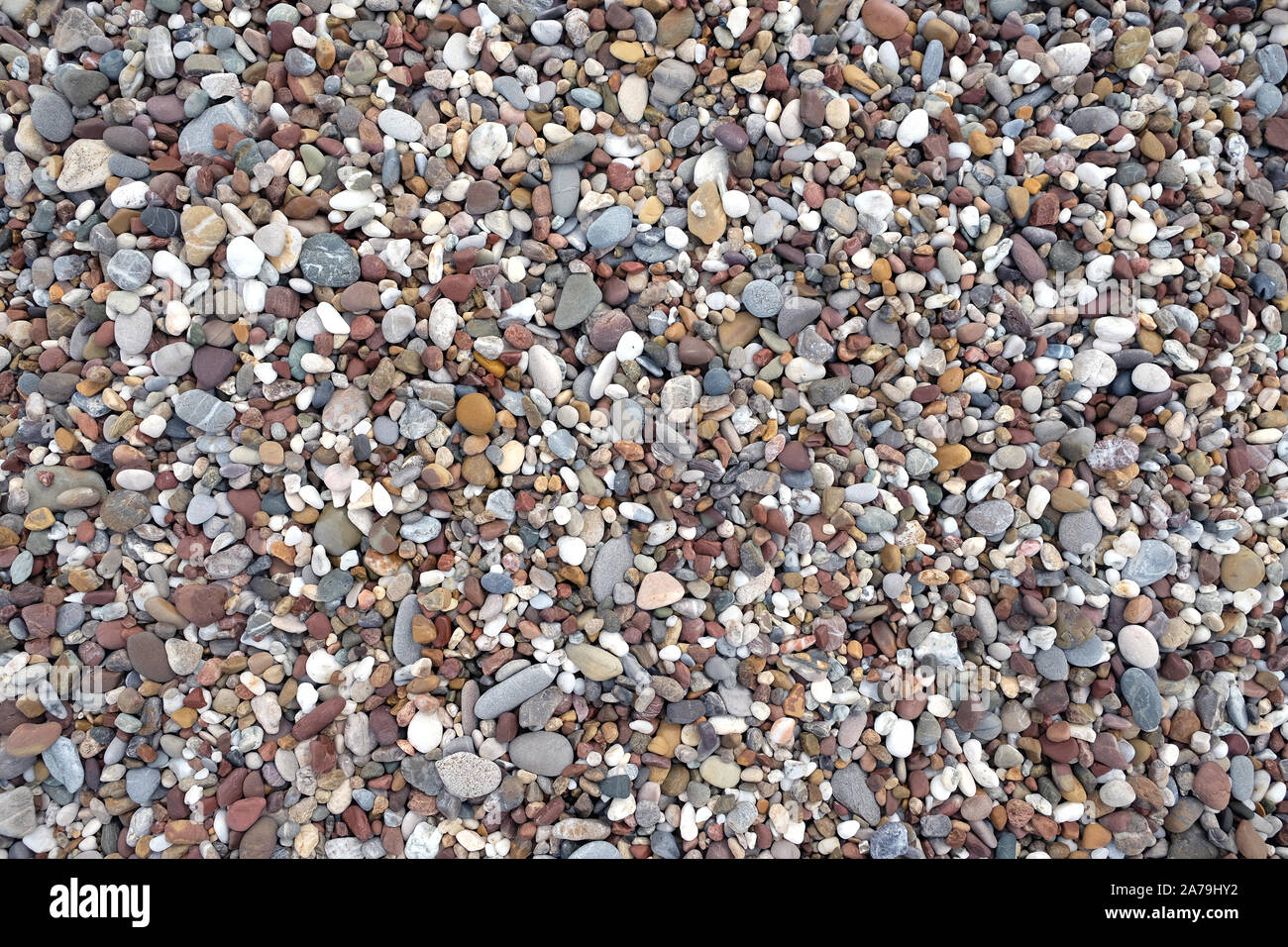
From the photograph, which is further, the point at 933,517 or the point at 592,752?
the point at 933,517

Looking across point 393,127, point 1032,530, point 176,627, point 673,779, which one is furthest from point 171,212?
point 1032,530

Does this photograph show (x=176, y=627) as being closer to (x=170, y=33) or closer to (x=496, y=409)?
(x=496, y=409)

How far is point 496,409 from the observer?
4.19ft

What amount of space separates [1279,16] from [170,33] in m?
1.91

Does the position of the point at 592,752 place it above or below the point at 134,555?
below

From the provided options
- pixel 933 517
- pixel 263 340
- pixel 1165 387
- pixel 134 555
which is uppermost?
pixel 1165 387

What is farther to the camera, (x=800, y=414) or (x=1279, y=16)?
(x=1279, y=16)

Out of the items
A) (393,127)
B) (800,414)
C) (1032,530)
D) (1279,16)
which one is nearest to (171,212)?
(393,127)

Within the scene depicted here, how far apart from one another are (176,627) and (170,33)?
3.16 feet

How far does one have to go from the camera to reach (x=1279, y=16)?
142 cm

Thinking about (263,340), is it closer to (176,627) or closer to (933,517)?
(176,627)

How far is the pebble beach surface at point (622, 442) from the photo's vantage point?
123cm

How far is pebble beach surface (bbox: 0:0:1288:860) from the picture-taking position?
1.23 metres

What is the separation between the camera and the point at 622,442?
4.16ft
